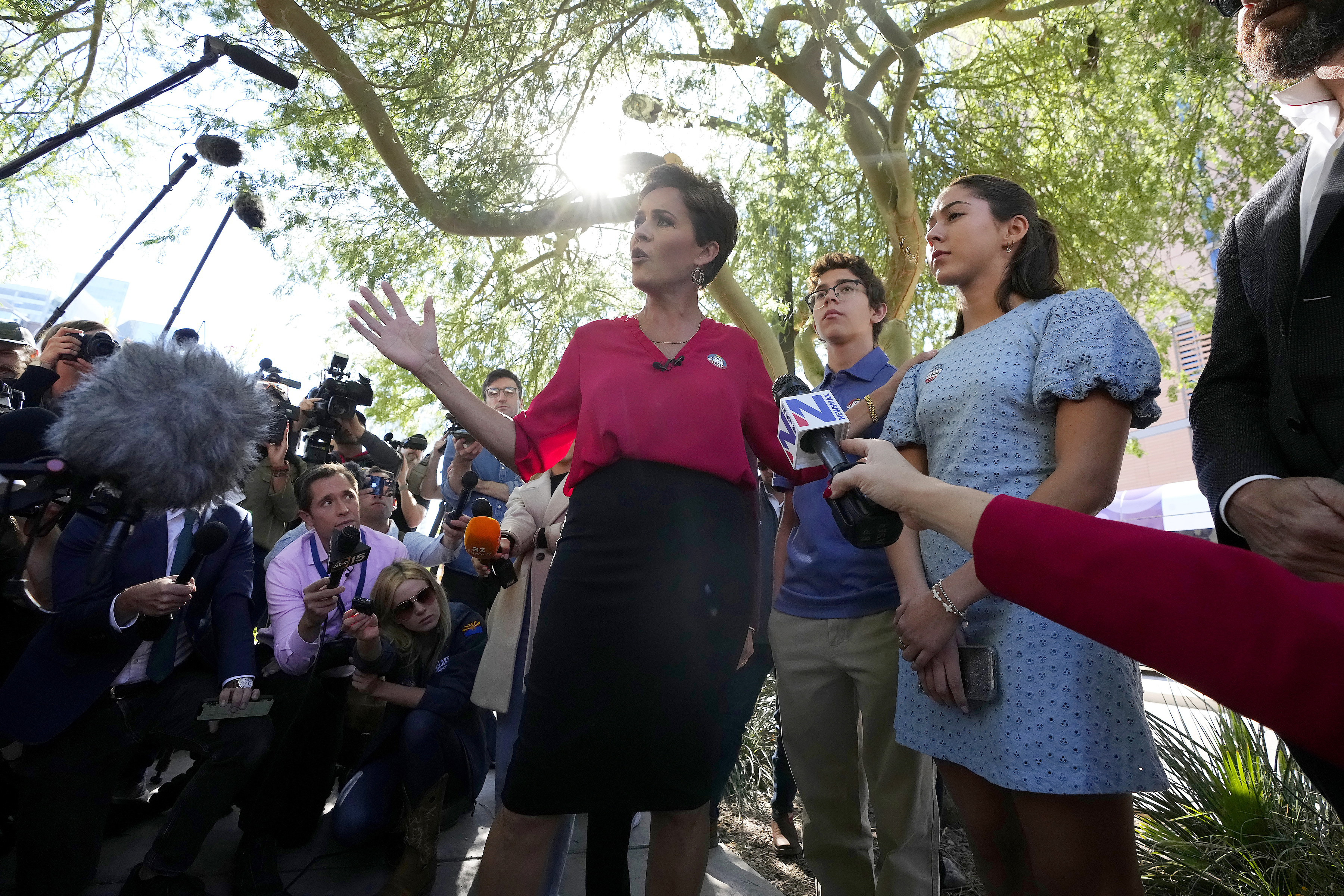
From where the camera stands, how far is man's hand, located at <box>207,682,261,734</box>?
3.21 m

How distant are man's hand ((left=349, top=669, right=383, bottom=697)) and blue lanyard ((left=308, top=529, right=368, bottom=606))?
0.48 m

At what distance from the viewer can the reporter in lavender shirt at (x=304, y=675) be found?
3318mm

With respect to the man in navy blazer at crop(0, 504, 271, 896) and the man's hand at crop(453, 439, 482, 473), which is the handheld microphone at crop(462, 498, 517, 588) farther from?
the man's hand at crop(453, 439, 482, 473)

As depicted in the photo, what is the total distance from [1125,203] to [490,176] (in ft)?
21.0

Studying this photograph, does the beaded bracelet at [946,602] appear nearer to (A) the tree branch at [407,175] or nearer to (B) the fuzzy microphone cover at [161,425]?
(B) the fuzzy microphone cover at [161,425]

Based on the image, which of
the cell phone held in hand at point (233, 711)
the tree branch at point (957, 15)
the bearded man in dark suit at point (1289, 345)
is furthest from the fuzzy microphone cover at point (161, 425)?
the tree branch at point (957, 15)

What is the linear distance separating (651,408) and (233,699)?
229 cm

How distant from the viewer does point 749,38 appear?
830cm

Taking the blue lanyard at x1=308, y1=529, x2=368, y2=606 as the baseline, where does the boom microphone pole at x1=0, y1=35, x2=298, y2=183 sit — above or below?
above

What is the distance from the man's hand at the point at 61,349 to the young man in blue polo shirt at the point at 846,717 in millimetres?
3491

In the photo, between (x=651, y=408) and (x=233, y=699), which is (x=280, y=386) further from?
(x=651, y=408)

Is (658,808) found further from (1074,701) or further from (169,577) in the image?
(169,577)

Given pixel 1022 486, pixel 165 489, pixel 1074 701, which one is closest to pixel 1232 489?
pixel 1022 486

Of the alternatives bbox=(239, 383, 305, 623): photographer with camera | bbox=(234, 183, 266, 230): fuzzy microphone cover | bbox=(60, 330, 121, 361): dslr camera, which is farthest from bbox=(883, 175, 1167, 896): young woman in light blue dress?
bbox=(234, 183, 266, 230): fuzzy microphone cover
